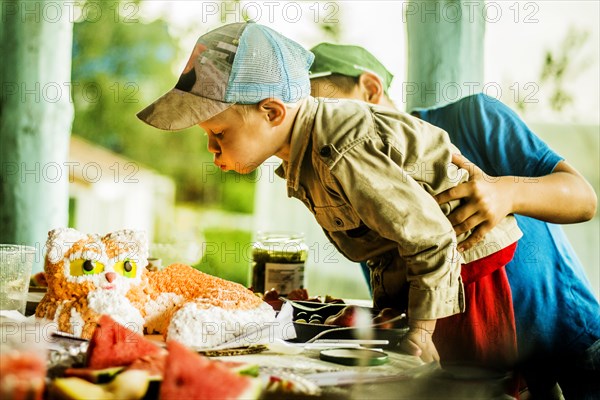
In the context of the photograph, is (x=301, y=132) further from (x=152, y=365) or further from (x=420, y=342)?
(x=152, y=365)

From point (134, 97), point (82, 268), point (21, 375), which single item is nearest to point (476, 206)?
point (82, 268)

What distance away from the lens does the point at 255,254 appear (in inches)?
51.4

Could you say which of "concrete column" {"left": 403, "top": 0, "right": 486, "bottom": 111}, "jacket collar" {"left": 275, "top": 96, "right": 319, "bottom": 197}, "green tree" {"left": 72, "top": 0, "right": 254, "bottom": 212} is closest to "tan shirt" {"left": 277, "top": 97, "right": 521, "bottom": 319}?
"jacket collar" {"left": 275, "top": 96, "right": 319, "bottom": 197}

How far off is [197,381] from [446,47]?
1.34 meters

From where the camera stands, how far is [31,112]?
1.78 metres

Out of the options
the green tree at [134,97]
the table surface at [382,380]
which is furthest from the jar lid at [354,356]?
the green tree at [134,97]

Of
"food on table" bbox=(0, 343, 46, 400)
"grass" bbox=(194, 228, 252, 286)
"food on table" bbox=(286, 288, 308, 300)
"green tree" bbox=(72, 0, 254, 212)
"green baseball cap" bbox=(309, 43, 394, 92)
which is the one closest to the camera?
"food on table" bbox=(0, 343, 46, 400)

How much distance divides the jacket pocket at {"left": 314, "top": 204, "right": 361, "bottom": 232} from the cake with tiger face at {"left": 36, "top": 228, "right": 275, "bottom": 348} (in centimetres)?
21

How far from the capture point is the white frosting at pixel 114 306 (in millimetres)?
825

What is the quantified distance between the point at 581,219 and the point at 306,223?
1442mm

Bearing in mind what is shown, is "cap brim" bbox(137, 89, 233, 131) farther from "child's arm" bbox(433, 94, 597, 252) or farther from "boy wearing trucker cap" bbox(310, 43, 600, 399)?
"boy wearing trucker cap" bbox(310, 43, 600, 399)

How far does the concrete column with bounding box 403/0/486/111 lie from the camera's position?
1698 millimetres

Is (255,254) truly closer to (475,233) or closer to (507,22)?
(475,233)

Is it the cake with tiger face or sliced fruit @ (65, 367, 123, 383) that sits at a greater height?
the cake with tiger face
